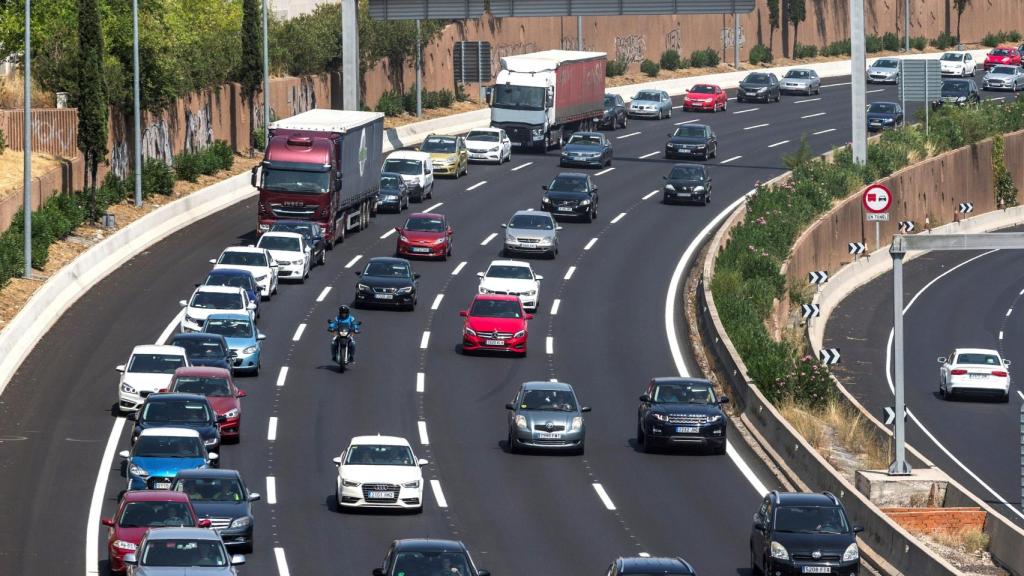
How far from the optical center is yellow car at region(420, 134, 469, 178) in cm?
7531

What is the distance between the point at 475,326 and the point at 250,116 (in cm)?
3253

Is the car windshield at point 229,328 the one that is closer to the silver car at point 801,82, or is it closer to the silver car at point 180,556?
the silver car at point 180,556

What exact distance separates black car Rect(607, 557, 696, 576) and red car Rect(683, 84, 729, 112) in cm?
7424

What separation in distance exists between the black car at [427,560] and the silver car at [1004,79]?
94.3 metres

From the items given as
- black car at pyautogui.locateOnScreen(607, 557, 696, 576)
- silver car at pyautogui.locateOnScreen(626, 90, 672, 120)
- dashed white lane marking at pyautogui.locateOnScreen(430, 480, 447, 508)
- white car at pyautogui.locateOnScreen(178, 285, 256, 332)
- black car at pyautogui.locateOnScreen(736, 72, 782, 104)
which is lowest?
dashed white lane marking at pyautogui.locateOnScreen(430, 480, 447, 508)

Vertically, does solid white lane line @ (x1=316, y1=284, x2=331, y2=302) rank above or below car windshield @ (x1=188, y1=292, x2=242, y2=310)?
below

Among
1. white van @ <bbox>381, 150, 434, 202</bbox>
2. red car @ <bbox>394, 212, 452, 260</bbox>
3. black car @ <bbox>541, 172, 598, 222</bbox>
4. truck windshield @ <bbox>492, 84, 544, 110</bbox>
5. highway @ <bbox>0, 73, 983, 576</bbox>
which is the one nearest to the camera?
highway @ <bbox>0, 73, 983, 576</bbox>

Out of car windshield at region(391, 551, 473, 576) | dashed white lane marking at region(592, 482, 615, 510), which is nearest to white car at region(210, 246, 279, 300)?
dashed white lane marking at region(592, 482, 615, 510)

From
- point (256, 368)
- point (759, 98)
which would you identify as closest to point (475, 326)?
point (256, 368)

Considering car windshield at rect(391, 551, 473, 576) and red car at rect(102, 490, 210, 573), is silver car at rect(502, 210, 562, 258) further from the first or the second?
car windshield at rect(391, 551, 473, 576)

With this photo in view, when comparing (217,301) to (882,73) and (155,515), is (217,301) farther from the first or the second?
(882,73)

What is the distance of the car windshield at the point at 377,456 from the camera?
113 ft

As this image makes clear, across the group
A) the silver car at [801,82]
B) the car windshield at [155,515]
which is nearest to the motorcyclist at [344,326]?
the car windshield at [155,515]

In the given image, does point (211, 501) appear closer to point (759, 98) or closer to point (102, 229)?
point (102, 229)
